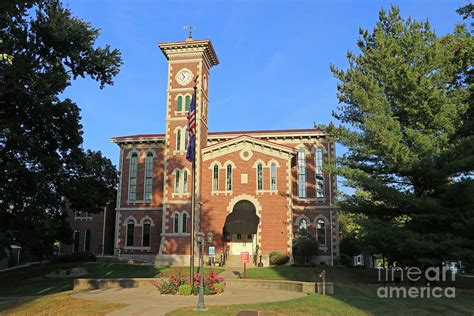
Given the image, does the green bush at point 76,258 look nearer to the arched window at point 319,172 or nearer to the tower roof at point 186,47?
the tower roof at point 186,47

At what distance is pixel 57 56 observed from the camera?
21984 mm

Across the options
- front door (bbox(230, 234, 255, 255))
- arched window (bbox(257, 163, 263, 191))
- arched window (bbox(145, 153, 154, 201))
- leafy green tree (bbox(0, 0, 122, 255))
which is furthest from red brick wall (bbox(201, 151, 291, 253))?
leafy green tree (bbox(0, 0, 122, 255))

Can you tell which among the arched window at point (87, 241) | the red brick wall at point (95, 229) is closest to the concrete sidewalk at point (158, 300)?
the red brick wall at point (95, 229)

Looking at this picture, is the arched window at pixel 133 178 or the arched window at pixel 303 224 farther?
the arched window at pixel 133 178

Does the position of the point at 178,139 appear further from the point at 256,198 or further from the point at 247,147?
the point at 256,198

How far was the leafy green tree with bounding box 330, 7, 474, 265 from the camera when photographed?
20.0m

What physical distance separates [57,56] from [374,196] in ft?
58.2

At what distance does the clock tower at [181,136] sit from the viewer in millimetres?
37875

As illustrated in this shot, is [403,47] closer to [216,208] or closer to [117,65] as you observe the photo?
[117,65]

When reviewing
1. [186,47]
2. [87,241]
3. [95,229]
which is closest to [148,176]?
[95,229]

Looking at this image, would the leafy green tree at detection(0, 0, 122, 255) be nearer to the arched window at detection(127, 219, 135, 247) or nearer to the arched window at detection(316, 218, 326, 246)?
the arched window at detection(127, 219, 135, 247)

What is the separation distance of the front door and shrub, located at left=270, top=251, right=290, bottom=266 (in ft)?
8.77

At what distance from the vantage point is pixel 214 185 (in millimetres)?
37969

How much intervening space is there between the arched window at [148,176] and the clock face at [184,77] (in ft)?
27.7
